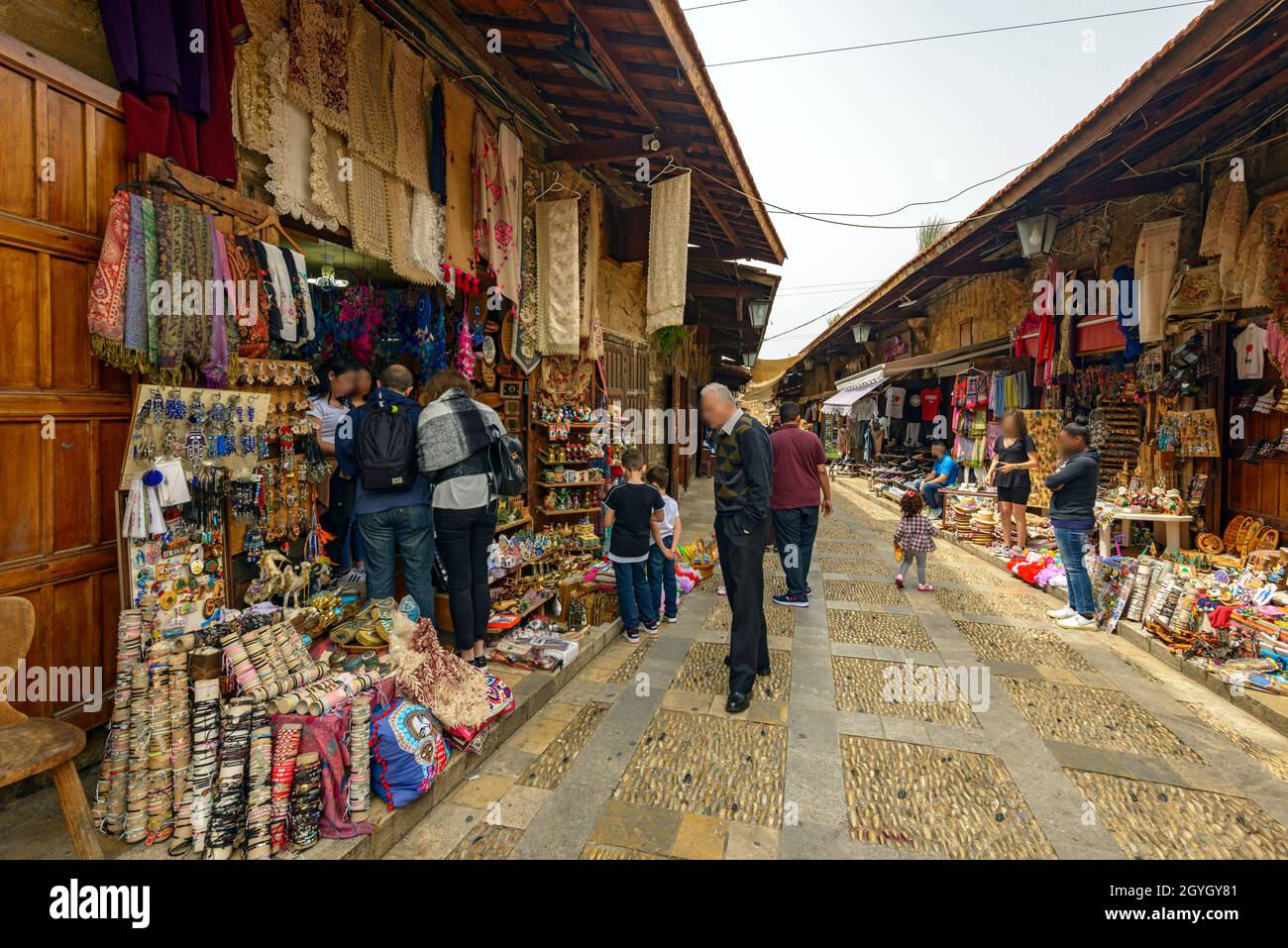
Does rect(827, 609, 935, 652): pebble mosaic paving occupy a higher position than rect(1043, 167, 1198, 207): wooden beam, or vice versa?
rect(1043, 167, 1198, 207): wooden beam

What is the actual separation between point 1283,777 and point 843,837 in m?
2.48

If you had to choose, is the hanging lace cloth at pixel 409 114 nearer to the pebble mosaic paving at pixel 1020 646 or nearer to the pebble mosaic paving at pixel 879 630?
the pebble mosaic paving at pixel 879 630

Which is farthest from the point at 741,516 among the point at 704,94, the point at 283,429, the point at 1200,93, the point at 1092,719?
the point at 1200,93

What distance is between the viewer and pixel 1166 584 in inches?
194

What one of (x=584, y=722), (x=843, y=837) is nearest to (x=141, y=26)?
(x=584, y=722)

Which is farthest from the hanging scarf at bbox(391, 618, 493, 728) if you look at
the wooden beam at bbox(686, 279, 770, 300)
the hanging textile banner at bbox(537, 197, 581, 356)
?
the wooden beam at bbox(686, 279, 770, 300)

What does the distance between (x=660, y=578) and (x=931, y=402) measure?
11.6 meters

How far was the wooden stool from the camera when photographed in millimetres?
1933

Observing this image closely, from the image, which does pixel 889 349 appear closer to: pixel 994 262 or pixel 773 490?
pixel 994 262

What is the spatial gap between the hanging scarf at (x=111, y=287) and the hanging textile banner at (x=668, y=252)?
4.14 meters

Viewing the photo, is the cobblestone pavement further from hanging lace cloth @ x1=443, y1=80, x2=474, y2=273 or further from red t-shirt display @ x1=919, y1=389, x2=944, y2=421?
red t-shirt display @ x1=919, y1=389, x2=944, y2=421

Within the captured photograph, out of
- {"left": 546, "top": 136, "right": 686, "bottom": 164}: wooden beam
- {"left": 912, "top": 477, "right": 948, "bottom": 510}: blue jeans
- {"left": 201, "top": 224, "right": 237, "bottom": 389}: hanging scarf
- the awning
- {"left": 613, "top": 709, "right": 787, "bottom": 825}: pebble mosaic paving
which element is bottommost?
{"left": 613, "top": 709, "right": 787, "bottom": 825}: pebble mosaic paving

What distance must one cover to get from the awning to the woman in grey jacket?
28.6 ft

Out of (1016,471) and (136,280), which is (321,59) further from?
(1016,471)
